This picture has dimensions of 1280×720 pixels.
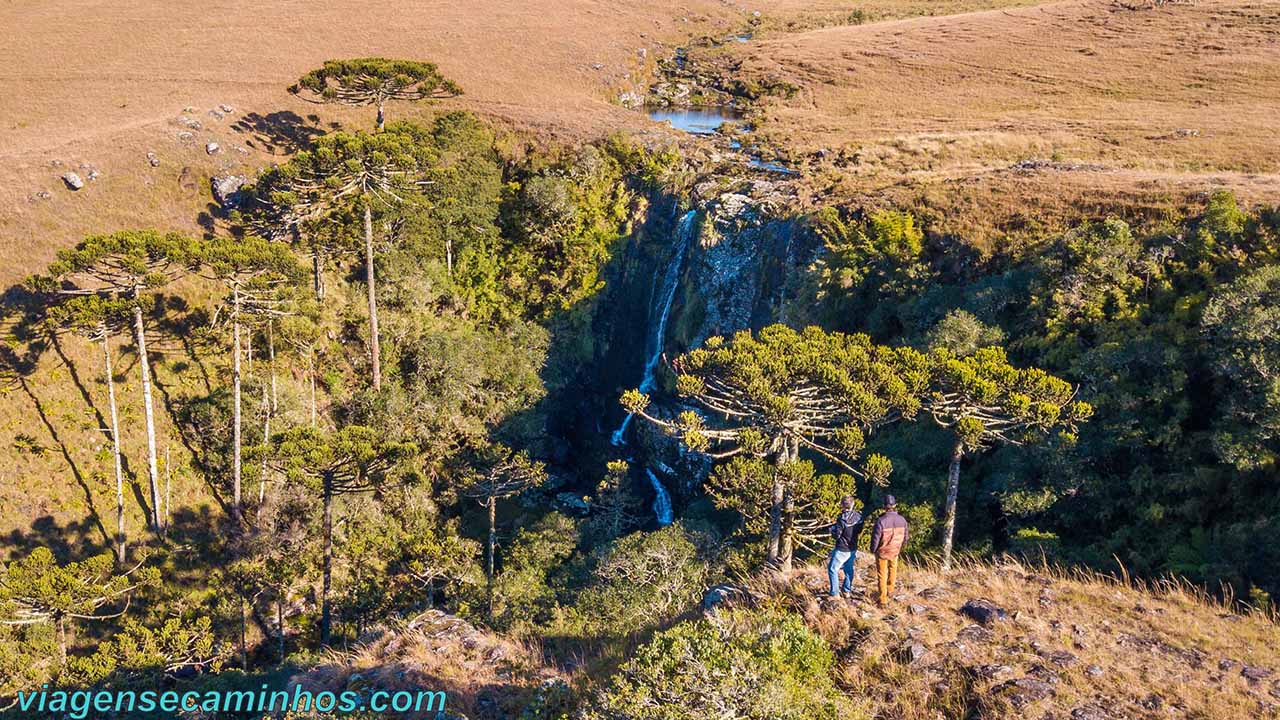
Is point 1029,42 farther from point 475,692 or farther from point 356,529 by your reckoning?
point 475,692

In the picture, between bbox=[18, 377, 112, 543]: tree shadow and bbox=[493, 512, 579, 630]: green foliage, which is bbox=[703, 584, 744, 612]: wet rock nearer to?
bbox=[493, 512, 579, 630]: green foliage

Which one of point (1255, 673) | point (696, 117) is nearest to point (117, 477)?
point (1255, 673)

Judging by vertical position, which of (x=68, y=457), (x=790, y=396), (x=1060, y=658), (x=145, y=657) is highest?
(x=790, y=396)

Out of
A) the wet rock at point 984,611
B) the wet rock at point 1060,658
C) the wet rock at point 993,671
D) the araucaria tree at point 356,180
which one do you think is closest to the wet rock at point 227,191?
the araucaria tree at point 356,180

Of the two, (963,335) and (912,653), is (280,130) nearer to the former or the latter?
(963,335)

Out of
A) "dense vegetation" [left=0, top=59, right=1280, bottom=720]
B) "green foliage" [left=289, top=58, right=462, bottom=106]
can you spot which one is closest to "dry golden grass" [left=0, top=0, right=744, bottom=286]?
"green foliage" [left=289, top=58, right=462, bottom=106]

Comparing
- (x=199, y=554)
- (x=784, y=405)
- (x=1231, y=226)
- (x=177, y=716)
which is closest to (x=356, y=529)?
(x=199, y=554)
